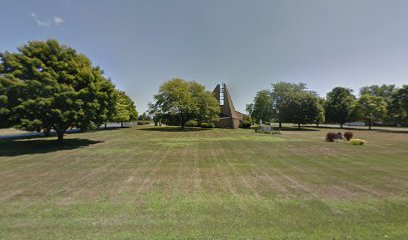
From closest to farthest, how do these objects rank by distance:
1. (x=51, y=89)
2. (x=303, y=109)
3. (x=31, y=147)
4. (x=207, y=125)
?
1. (x=51, y=89)
2. (x=31, y=147)
3. (x=303, y=109)
4. (x=207, y=125)

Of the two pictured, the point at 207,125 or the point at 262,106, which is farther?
the point at 262,106

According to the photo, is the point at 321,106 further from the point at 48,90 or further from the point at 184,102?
the point at 48,90

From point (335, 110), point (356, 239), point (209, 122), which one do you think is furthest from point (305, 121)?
point (356, 239)

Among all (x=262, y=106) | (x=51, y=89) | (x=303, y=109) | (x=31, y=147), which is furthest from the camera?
(x=262, y=106)

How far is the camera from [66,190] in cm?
701

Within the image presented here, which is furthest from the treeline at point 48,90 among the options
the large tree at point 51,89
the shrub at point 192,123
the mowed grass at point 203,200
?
the shrub at point 192,123

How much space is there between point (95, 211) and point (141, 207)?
4.01 feet

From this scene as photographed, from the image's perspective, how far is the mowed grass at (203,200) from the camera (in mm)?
4445

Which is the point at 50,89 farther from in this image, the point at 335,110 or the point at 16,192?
the point at 335,110

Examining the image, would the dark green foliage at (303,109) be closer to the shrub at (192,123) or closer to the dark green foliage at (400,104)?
the dark green foliage at (400,104)

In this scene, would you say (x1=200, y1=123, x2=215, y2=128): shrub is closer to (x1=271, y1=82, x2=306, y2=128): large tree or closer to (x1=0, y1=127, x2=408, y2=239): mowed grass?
(x1=271, y1=82, x2=306, y2=128): large tree

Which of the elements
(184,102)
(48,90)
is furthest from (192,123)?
(48,90)

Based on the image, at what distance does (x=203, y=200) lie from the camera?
616 cm

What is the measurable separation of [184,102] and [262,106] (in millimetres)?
24072
